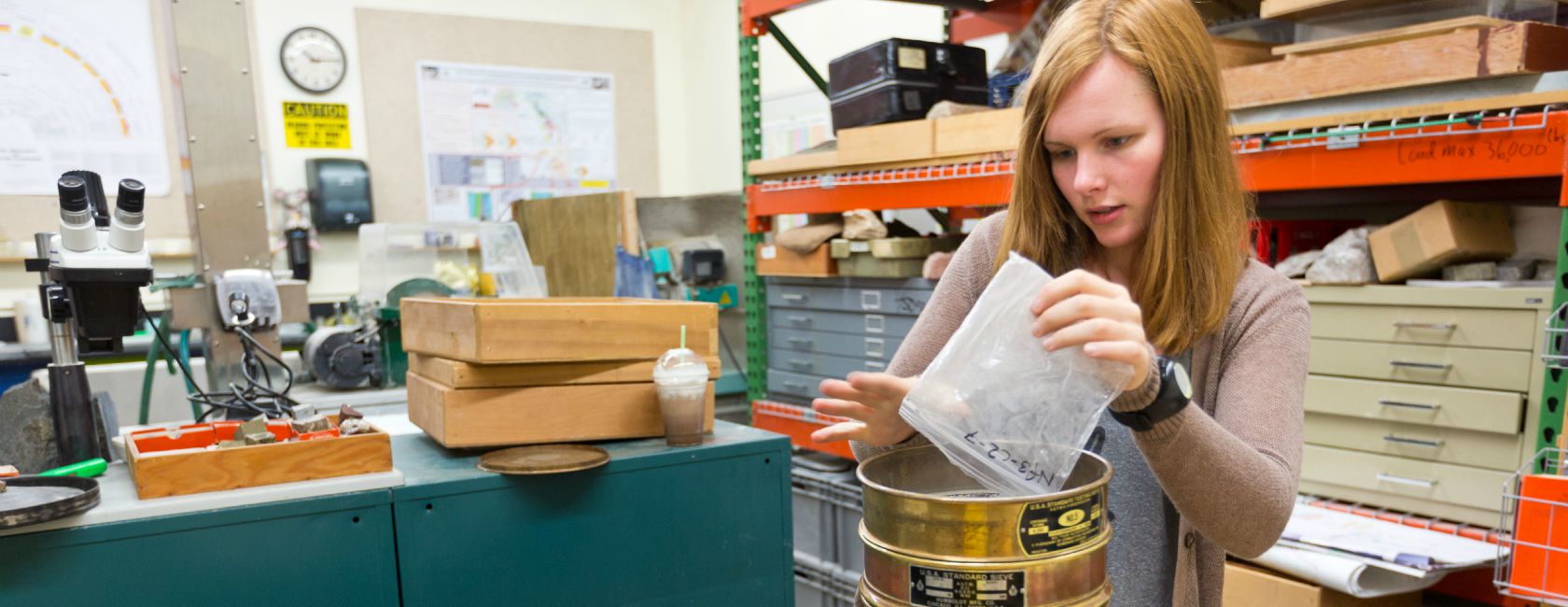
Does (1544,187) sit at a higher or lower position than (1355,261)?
higher

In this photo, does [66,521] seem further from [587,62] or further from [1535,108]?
[587,62]

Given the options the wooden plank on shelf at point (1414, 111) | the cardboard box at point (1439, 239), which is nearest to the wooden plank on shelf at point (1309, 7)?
the wooden plank on shelf at point (1414, 111)

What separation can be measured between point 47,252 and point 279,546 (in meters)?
0.67

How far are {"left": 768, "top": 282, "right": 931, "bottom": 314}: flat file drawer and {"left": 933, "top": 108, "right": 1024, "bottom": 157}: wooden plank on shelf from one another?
0.34 m

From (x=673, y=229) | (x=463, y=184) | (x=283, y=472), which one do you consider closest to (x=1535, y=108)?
(x=283, y=472)

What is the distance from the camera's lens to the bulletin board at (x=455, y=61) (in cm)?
439

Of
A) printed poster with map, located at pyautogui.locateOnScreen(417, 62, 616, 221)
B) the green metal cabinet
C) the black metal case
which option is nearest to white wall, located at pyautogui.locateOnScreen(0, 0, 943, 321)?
printed poster with map, located at pyautogui.locateOnScreen(417, 62, 616, 221)

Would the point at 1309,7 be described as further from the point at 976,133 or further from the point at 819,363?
the point at 819,363

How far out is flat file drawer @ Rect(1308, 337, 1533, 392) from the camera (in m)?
1.48

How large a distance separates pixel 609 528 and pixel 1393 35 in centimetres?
149

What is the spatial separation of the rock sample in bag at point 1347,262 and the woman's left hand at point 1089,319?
1334mm

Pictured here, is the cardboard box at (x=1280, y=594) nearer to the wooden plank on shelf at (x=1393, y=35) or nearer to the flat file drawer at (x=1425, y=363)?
the flat file drawer at (x=1425, y=363)

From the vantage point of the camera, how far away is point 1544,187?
1.82 metres

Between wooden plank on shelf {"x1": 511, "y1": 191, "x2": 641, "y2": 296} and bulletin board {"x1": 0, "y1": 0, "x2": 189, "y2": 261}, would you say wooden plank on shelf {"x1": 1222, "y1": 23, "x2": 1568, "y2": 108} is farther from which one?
bulletin board {"x1": 0, "y1": 0, "x2": 189, "y2": 261}
